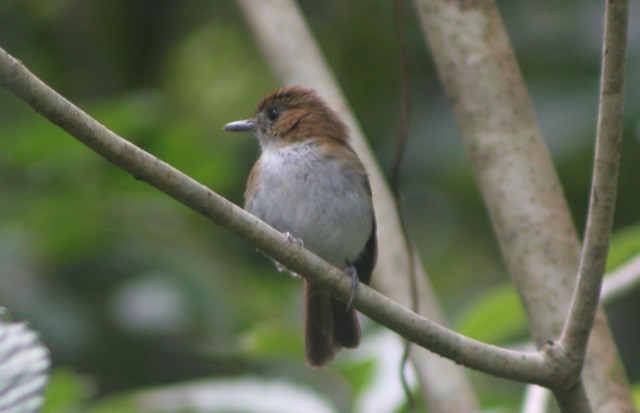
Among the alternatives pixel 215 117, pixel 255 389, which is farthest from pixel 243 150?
pixel 255 389

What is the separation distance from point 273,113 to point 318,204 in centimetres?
69

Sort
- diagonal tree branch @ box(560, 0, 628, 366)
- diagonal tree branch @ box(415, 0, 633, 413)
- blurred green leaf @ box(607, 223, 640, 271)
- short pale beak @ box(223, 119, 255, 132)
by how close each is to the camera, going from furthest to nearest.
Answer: short pale beak @ box(223, 119, 255, 132) < blurred green leaf @ box(607, 223, 640, 271) < diagonal tree branch @ box(415, 0, 633, 413) < diagonal tree branch @ box(560, 0, 628, 366)

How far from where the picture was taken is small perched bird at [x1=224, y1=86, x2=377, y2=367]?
3.33 metres

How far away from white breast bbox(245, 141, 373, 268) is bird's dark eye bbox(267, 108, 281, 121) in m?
0.47

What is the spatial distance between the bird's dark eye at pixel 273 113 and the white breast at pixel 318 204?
0.47m

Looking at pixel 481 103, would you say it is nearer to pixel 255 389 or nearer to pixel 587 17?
pixel 255 389

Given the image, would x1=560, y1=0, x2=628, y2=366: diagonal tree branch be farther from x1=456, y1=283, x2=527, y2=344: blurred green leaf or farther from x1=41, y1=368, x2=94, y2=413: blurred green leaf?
x1=41, y1=368, x2=94, y2=413: blurred green leaf

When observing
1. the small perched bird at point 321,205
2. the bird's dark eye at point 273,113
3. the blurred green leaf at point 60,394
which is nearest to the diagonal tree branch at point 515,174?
the small perched bird at point 321,205

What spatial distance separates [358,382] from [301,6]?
300 centimetres

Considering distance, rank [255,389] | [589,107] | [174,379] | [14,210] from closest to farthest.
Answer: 1. [255,389]
2. [14,210]
3. [174,379]
4. [589,107]

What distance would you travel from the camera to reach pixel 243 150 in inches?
229

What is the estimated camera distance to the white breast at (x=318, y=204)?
333 cm

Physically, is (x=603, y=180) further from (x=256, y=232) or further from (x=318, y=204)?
(x=318, y=204)

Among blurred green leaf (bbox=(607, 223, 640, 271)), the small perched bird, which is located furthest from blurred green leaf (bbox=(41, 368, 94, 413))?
blurred green leaf (bbox=(607, 223, 640, 271))
